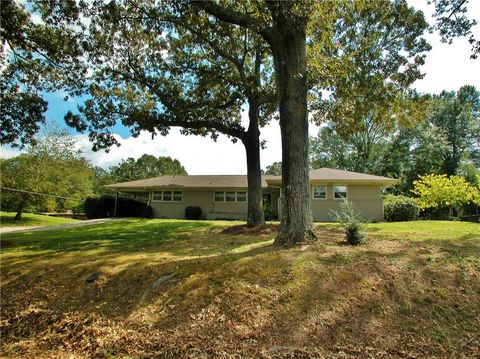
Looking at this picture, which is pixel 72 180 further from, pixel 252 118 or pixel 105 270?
pixel 105 270

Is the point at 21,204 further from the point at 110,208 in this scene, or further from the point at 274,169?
the point at 274,169

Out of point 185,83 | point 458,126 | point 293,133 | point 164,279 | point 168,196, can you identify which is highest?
point 458,126

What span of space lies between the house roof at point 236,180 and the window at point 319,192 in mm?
798

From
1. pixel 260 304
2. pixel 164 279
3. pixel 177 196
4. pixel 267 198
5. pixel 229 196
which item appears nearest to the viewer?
pixel 260 304

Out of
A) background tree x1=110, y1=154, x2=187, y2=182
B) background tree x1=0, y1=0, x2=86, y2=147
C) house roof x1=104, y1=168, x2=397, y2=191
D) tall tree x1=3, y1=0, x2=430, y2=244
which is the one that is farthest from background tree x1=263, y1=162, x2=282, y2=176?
background tree x1=0, y1=0, x2=86, y2=147

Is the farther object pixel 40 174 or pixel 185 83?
pixel 40 174

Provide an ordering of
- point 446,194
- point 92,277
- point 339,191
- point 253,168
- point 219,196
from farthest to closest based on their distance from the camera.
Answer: point 219,196 < point 339,191 < point 446,194 < point 253,168 < point 92,277

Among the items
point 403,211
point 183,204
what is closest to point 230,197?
point 183,204

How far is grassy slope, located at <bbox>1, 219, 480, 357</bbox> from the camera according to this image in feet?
13.1

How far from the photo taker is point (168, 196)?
26219 mm

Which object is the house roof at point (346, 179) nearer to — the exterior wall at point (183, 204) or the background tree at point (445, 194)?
the background tree at point (445, 194)

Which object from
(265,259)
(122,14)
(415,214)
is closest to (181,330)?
(265,259)

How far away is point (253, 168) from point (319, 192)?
9016 millimetres

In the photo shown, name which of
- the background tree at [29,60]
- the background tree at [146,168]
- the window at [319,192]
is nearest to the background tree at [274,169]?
the background tree at [146,168]
